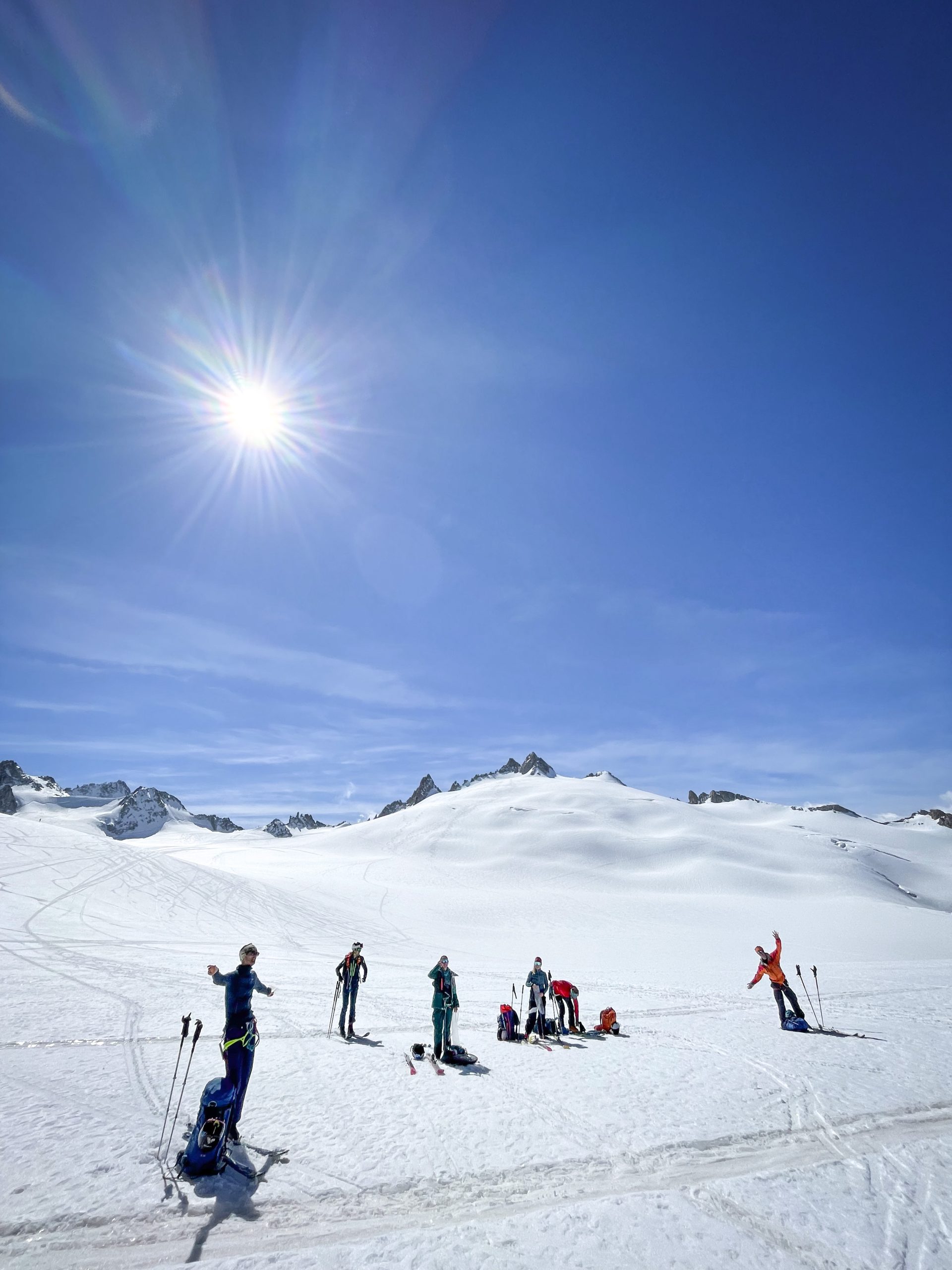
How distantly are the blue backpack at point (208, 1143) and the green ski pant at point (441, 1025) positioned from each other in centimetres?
556

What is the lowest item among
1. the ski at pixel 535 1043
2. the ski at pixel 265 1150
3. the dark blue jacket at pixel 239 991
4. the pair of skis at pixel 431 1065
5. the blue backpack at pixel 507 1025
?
the ski at pixel 265 1150

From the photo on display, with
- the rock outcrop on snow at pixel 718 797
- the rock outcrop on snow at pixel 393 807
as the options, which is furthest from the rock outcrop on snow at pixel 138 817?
the rock outcrop on snow at pixel 718 797

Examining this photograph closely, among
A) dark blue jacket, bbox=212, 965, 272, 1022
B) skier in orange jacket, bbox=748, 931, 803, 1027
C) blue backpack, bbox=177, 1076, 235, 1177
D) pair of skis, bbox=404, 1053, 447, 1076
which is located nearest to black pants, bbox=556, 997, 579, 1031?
pair of skis, bbox=404, 1053, 447, 1076

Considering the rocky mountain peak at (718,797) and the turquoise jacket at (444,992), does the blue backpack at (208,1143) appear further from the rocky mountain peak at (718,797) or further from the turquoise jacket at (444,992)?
the rocky mountain peak at (718,797)

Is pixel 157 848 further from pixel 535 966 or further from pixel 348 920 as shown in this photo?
pixel 535 966

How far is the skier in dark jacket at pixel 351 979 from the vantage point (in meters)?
12.7

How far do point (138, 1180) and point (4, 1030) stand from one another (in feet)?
25.1

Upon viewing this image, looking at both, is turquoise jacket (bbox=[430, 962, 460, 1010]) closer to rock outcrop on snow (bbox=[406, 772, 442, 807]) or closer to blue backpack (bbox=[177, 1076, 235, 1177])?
blue backpack (bbox=[177, 1076, 235, 1177])

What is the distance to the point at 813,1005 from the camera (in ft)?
59.7

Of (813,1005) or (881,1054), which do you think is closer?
(881,1054)

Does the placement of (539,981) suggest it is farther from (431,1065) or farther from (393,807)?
(393,807)

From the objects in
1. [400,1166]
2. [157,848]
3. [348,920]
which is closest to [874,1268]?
[400,1166]

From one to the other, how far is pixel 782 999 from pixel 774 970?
664 millimetres

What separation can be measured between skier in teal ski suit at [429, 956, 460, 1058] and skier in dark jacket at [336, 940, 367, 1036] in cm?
201
